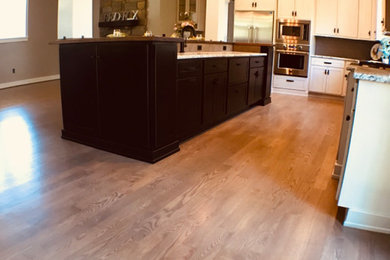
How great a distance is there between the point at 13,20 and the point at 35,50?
0.80m

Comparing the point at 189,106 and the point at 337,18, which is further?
the point at 337,18

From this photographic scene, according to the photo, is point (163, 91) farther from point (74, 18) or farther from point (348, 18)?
point (74, 18)

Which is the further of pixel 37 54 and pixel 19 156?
pixel 37 54

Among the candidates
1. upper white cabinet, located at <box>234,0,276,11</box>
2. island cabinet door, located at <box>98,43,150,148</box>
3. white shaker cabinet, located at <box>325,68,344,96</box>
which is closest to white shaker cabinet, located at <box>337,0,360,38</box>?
white shaker cabinet, located at <box>325,68,344,96</box>

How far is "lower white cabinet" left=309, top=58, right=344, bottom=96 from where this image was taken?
23.3 ft

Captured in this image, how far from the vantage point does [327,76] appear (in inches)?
285

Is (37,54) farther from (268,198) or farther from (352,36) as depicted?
(268,198)

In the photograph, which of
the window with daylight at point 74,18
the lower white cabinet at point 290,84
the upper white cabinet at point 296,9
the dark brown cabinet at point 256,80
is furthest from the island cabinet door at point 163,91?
the window with daylight at point 74,18

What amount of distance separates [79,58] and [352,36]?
5.44 meters

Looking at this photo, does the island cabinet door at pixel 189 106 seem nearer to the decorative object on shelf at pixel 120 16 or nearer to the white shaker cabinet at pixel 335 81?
the white shaker cabinet at pixel 335 81

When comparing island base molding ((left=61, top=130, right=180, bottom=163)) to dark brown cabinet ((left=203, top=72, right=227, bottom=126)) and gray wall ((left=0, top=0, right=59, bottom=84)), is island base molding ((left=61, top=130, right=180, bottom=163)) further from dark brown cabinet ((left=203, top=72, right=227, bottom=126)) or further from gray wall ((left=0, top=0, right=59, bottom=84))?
gray wall ((left=0, top=0, right=59, bottom=84))

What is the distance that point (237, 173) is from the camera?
10.2ft

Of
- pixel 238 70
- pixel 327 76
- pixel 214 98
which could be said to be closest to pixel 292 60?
pixel 327 76

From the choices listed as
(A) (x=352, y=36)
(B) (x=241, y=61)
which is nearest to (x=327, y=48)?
(A) (x=352, y=36)
